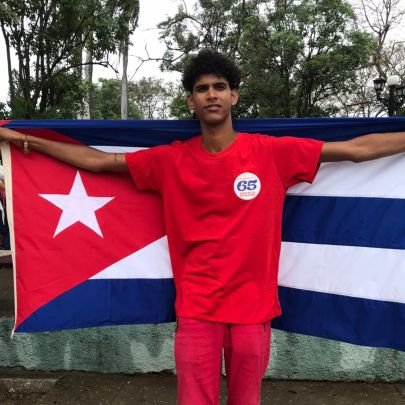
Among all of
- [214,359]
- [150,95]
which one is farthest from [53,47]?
[150,95]

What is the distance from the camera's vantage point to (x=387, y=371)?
3785 millimetres

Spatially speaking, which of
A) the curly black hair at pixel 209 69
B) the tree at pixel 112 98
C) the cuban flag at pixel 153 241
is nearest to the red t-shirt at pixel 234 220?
the curly black hair at pixel 209 69

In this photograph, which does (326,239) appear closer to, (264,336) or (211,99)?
(264,336)

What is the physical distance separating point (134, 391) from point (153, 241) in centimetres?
151

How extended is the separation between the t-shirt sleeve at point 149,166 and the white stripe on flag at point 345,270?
0.80 meters

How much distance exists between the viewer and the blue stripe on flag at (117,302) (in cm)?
274

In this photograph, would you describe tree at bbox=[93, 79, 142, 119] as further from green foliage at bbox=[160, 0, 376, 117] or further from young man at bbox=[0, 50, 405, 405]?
young man at bbox=[0, 50, 405, 405]

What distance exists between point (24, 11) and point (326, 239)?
11.2m

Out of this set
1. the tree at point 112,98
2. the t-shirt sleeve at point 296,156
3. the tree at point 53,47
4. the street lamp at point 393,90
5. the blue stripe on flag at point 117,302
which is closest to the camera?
the t-shirt sleeve at point 296,156

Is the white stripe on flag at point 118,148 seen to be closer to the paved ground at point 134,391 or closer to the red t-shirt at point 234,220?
the red t-shirt at point 234,220

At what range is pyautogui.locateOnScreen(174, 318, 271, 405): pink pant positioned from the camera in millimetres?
2184

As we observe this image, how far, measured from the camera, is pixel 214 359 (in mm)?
2213

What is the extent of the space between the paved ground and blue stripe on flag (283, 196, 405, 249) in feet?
4.78

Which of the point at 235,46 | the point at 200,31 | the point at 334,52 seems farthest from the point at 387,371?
the point at 200,31
